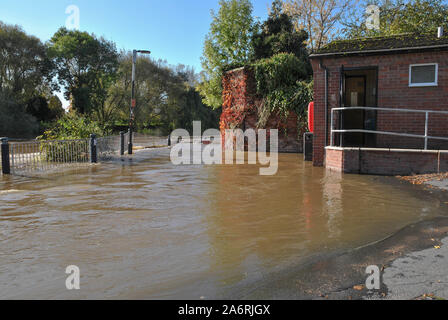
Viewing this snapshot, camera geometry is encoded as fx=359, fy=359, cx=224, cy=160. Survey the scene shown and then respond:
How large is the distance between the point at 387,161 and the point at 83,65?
127 feet

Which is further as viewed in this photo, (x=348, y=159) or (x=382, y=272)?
(x=348, y=159)

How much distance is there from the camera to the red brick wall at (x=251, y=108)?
18.6 meters

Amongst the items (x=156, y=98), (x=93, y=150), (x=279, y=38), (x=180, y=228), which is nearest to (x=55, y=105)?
(x=156, y=98)

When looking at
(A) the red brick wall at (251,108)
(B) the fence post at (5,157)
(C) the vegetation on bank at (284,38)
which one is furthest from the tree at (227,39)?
(B) the fence post at (5,157)

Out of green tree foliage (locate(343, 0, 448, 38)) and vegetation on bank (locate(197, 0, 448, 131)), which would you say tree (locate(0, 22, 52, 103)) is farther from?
green tree foliage (locate(343, 0, 448, 38))

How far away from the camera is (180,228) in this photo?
5.33m

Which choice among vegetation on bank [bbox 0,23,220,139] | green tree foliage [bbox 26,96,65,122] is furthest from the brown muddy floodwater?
green tree foliage [bbox 26,96,65,122]

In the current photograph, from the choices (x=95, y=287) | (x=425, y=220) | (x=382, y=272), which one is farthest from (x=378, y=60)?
(x=95, y=287)

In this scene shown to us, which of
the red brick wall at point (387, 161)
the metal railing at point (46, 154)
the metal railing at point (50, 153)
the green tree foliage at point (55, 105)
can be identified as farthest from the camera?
the green tree foliage at point (55, 105)

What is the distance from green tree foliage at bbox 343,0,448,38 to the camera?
2136 centimetres

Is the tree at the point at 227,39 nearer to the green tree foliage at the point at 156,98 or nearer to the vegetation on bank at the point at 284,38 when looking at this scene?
the vegetation on bank at the point at 284,38

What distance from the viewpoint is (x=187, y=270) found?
3795mm
